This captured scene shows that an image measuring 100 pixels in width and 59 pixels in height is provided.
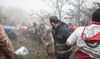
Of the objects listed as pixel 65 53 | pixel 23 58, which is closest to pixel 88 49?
pixel 65 53

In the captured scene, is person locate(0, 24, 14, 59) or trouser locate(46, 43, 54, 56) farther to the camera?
trouser locate(46, 43, 54, 56)

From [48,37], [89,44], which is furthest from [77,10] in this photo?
[89,44]

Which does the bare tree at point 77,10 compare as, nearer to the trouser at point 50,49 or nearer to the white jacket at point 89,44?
the trouser at point 50,49

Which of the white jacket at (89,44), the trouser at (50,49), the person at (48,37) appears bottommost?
the trouser at (50,49)

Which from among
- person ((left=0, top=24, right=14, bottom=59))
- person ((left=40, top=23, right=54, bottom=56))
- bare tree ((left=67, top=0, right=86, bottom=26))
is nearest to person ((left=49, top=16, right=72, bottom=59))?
person ((left=0, top=24, right=14, bottom=59))

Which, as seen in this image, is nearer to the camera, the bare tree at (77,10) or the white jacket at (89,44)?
the white jacket at (89,44)

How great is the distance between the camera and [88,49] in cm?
143

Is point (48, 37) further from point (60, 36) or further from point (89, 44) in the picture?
point (89, 44)

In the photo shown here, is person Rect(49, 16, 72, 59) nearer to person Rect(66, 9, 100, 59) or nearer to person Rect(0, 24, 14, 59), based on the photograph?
person Rect(66, 9, 100, 59)

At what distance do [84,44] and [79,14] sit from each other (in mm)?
6104

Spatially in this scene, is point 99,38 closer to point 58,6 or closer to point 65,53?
point 65,53

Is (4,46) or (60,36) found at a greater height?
(4,46)

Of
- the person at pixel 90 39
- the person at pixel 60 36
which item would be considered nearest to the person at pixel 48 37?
the person at pixel 60 36

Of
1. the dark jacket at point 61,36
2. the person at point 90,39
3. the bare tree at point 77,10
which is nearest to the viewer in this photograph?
the person at point 90,39
